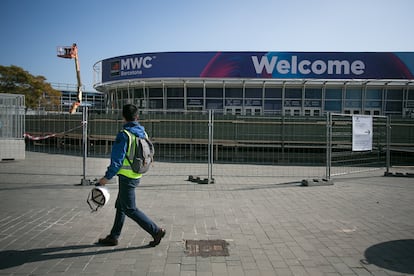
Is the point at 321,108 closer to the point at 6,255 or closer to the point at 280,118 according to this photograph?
the point at 280,118

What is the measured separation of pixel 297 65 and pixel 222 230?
18523 millimetres

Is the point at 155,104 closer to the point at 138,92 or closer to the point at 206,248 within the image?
the point at 138,92

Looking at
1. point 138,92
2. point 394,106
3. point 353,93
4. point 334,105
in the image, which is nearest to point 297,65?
point 334,105

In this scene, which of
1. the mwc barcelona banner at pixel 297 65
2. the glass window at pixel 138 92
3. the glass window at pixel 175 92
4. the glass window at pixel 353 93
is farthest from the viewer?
the glass window at pixel 138 92

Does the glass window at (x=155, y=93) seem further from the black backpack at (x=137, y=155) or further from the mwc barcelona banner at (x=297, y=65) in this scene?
the black backpack at (x=137, y=155)

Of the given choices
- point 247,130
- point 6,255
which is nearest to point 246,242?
point 6,255

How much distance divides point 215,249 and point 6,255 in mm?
2628

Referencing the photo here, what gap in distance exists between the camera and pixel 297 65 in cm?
2152

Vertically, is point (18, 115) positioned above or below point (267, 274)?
above

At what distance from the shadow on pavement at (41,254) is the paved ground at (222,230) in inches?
0.5

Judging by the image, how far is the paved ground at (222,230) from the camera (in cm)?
379

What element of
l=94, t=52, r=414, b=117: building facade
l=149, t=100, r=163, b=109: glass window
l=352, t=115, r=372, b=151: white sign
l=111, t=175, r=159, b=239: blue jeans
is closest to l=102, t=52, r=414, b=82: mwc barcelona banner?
l=94, t=52, r=414, b=117: building facade

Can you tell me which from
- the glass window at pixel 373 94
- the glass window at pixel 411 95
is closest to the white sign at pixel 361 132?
the glass window at pixel 373 94

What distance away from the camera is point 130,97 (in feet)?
81.8
